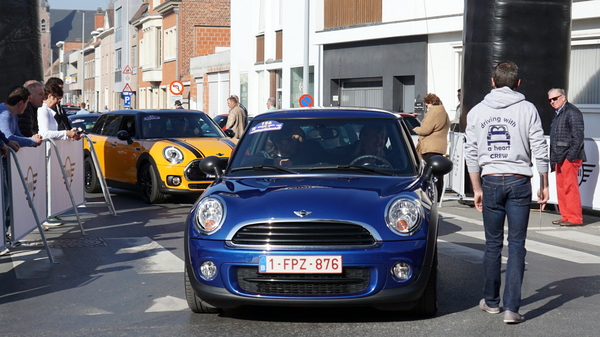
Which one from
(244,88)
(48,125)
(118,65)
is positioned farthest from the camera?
(118,65)

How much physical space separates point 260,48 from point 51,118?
95.0 ft

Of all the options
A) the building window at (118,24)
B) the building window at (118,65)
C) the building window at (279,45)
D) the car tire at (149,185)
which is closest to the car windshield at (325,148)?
the car tire at (149,185)

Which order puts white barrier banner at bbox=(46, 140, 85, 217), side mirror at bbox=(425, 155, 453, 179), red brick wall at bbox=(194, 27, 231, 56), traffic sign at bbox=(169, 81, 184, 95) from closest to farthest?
1. side mirror at bbox=(425, 155, 453, 179)
2. white barrier banner at bbox=(46, 140, 85, 217)
3. traffic sign at bbox=(169, 81, 184, 95)
4. red brick wall at bbox=(194, 27, 231, 56)

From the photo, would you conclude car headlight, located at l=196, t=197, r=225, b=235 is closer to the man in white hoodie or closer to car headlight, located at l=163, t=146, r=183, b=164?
the man in white hoodie

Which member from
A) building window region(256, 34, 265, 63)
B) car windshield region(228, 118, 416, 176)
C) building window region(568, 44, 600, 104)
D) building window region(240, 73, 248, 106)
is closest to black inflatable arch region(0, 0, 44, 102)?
car windshield region(228, 118, 416, 176)

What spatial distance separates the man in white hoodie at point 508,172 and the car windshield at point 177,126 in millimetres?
9520

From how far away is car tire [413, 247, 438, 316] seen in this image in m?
5.97

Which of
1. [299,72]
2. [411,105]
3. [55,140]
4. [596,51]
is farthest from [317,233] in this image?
[299,72]

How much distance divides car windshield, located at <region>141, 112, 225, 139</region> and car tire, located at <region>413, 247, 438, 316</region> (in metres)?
9.61

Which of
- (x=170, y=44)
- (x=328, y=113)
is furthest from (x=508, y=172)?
(x=170, y=44)

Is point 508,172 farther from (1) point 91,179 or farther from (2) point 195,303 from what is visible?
(1) point 91,179

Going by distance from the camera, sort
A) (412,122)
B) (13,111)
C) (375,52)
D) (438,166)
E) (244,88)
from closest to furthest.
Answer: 1. (438,166)
2. (13,111)
3. (412,122)
4. (375,52)
5. (244,88)

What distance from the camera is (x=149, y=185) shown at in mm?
14523

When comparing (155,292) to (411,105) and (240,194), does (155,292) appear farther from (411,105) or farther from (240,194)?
(411,105)
